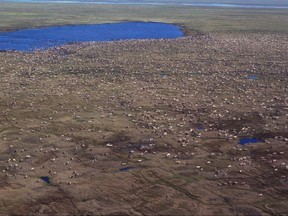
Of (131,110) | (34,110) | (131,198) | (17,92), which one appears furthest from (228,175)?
(17,92)

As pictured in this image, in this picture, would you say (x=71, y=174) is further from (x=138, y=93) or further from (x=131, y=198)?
(x=138, y=93)

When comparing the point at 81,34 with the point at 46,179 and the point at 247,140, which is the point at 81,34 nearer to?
the point at 247,140

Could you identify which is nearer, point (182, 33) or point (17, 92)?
point (17, 92)

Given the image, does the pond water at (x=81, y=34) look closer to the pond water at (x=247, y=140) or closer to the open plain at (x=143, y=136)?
the open plain at (x=143, y=136)

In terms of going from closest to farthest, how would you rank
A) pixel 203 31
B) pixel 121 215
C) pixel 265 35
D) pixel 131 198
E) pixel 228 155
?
1. pixel 121 215
2. pixel 131 198
3. pixel 228 155
4. pixel 265 35
5. pixel 203 31

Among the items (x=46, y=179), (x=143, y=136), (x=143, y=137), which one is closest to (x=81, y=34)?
(x=143, y=136)

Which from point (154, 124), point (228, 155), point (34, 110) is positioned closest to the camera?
point (228, 155)
